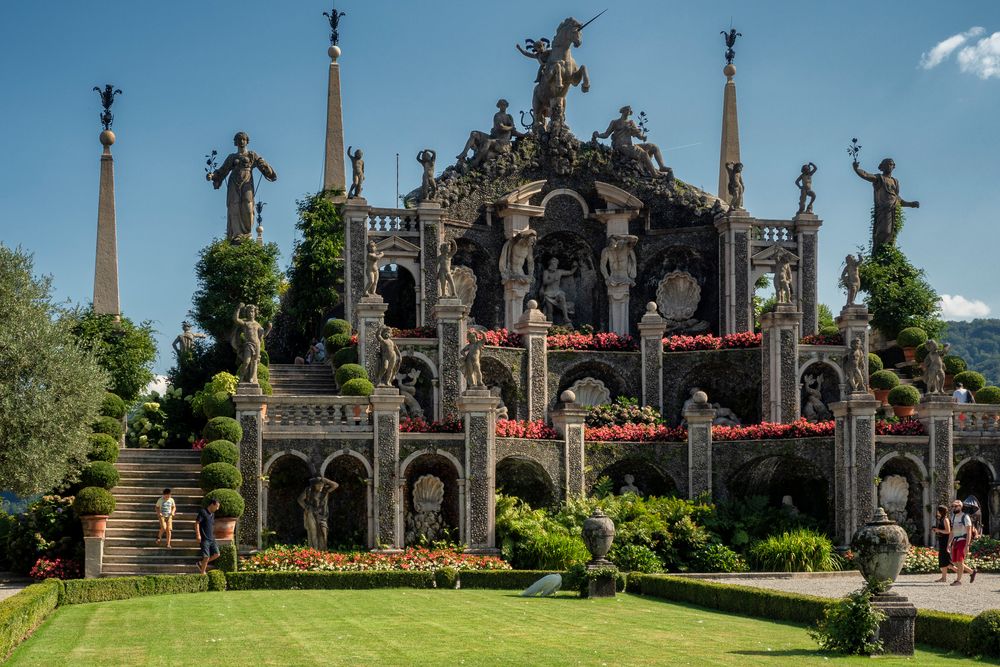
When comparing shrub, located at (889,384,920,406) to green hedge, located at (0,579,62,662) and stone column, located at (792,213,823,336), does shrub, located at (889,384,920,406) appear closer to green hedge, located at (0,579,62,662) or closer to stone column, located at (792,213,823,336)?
stone column, located at (792,213,823,336)

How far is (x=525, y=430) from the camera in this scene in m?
42.2

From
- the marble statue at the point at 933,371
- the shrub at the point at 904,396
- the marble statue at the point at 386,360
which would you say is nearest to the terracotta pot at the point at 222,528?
the marble statue at the point at 386,360

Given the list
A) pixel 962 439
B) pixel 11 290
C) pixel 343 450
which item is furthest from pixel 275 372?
pixel 962 439

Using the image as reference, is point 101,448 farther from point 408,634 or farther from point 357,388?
point 408,634

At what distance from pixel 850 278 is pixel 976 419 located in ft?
22.4

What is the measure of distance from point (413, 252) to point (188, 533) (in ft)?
52.1

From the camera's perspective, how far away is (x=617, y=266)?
5222 cm

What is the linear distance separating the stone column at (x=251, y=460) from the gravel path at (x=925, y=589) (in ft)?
39.7

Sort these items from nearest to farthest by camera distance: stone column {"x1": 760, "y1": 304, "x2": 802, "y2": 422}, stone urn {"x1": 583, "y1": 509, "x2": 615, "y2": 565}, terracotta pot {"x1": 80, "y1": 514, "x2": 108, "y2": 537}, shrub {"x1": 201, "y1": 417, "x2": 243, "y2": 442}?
stone urn {"x1": 583, "y1": 509, "x2": 615, "y2": 565} < terracotta pot {"x1": 80, "y1": 514, "x2": 108, "y2": 537} < shrub {"x1": 201, "y1": 417, "x2": 243, "y2": 442} < stone column {"x1": 760, "y1": 304, "x2": 802, "y2": 422}

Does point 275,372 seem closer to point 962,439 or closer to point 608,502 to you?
point 608,502

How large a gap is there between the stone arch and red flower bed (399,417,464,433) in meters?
2.29

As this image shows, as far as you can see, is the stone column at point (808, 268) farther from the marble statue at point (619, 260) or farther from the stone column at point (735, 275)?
the marble statue at point (619, 260)

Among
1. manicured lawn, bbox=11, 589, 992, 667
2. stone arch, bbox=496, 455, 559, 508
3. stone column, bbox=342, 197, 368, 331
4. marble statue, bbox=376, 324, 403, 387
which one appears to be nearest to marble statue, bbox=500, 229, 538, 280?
stone column, bbox=342, 197, 368, 331

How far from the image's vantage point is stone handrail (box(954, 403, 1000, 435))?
4250 centimetres
